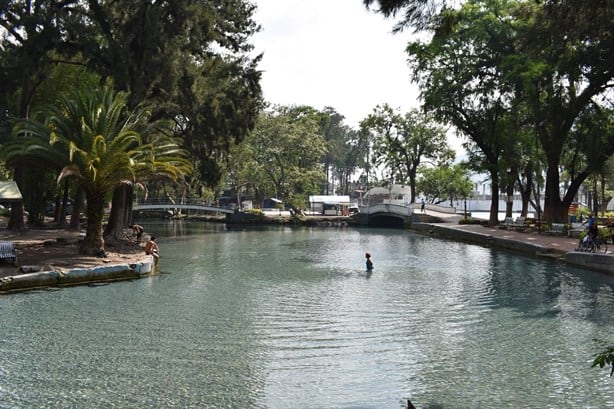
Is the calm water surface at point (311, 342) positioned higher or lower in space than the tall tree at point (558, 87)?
lower

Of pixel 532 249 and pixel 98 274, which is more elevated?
pixel 532 249

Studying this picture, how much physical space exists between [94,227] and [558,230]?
2840 centimetres

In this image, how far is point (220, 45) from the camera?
41.6m

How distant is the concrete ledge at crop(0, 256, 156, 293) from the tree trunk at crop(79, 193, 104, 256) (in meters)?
2.57

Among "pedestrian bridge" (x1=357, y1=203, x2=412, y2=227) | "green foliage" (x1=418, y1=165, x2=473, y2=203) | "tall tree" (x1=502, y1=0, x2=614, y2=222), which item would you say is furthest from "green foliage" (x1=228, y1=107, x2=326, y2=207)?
"tall tree" (x1=502, y1=0, x2=614, y2=222)

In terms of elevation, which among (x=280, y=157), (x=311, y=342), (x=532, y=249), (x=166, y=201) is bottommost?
(x=311, y=342)

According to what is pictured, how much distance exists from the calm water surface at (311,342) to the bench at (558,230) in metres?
13.1

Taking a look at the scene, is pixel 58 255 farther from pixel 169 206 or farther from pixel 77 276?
pixel 169 206

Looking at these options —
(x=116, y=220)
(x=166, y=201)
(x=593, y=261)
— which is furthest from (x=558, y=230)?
(x=166, y=201)

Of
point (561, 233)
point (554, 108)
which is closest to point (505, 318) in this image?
point (561, 233)

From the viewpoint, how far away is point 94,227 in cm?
2388

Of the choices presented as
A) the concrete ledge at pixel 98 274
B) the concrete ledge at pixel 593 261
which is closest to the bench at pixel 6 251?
the concrete ledge at pixel 98 274

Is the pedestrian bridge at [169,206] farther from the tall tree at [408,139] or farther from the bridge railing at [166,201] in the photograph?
the tall tree at [408,139]

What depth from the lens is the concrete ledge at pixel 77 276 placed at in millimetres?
18031
